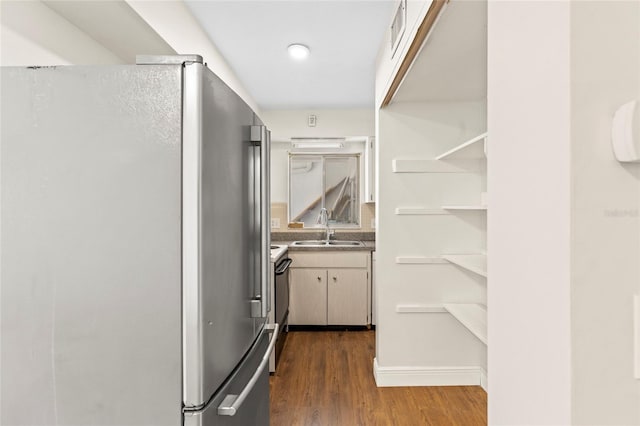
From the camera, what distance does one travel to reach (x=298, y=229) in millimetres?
4227

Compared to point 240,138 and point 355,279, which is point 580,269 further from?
point 355,279

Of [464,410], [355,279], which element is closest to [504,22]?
[464,410]

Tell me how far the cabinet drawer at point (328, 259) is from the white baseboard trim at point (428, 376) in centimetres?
127

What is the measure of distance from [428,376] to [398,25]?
225cm

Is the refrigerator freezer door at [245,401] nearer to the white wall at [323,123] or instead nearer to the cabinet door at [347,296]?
the cabinet door at [347,296]

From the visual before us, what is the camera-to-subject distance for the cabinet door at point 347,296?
11.8 feet

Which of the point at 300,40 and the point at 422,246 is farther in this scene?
the point at 422,246

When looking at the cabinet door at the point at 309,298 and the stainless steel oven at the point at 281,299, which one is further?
the cabinet door at the point at 309,298

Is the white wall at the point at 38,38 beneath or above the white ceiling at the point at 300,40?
beneath

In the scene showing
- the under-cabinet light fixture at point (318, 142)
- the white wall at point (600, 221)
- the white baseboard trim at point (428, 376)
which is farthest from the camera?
the under-cabinet light fixture at point (318, 142)

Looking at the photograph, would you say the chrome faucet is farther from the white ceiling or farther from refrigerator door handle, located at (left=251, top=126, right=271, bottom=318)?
refrigerator door handle, located at (left=251, top=126, right=271, bottom=318)

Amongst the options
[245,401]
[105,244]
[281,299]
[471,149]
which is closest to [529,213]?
[105,244]

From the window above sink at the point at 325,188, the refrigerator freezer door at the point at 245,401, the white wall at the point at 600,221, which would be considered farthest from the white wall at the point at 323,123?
the white wall at the point at 600,221

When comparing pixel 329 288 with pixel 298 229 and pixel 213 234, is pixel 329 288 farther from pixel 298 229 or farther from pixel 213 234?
pixel 213 234
